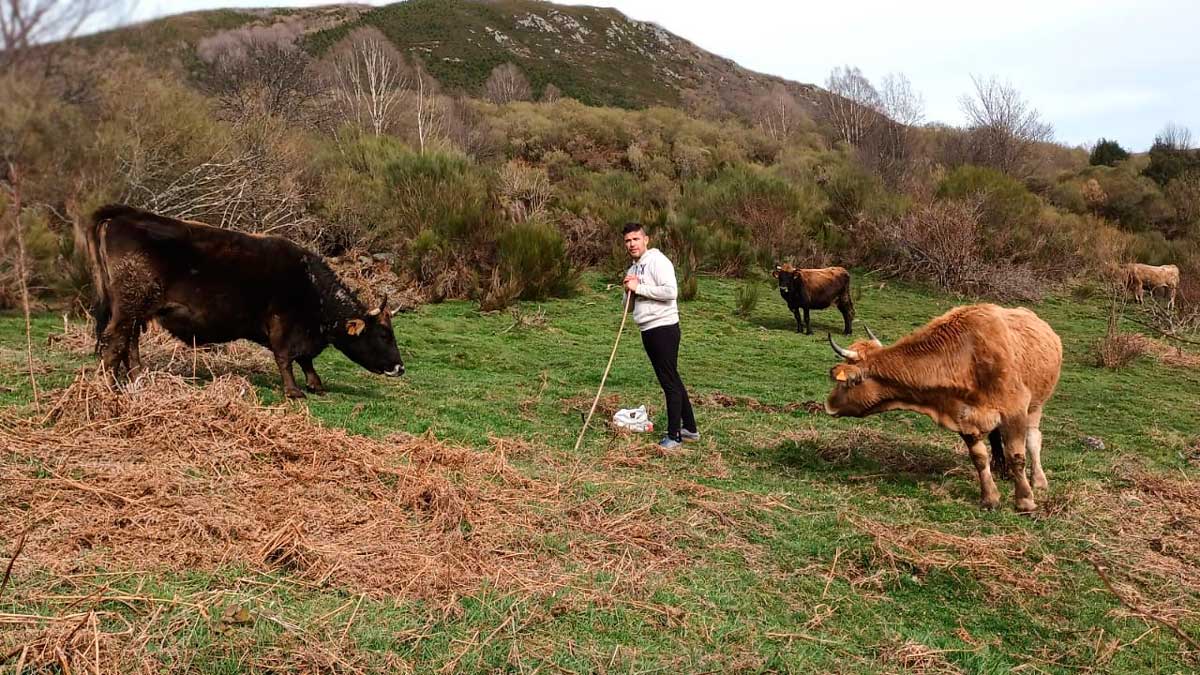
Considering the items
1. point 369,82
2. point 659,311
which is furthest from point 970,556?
point 369,82

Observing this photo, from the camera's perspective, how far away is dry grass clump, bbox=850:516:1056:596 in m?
4.66

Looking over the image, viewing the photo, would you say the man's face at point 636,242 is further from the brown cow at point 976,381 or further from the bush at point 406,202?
the bush at point 406,202

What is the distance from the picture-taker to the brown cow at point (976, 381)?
597cm

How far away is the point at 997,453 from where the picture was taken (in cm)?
677

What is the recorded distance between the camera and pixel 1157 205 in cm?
3319

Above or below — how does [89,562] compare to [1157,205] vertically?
below

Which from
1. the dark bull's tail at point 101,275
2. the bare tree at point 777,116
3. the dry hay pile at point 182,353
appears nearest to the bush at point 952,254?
the dry hay pile at point 182,353

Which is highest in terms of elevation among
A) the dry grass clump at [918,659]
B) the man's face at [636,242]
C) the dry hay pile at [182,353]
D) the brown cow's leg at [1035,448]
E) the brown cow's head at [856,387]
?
the man's face at [636,242]

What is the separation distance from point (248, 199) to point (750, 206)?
15177 mm

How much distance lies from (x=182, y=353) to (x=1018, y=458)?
8302 mm

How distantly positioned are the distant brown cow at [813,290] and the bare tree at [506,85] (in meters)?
41.4

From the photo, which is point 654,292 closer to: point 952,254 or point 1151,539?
point 1151,539

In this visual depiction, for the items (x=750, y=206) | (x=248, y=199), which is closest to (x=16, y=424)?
(x=248, y=199)

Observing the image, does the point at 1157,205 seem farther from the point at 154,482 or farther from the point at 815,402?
the point at 154,482
